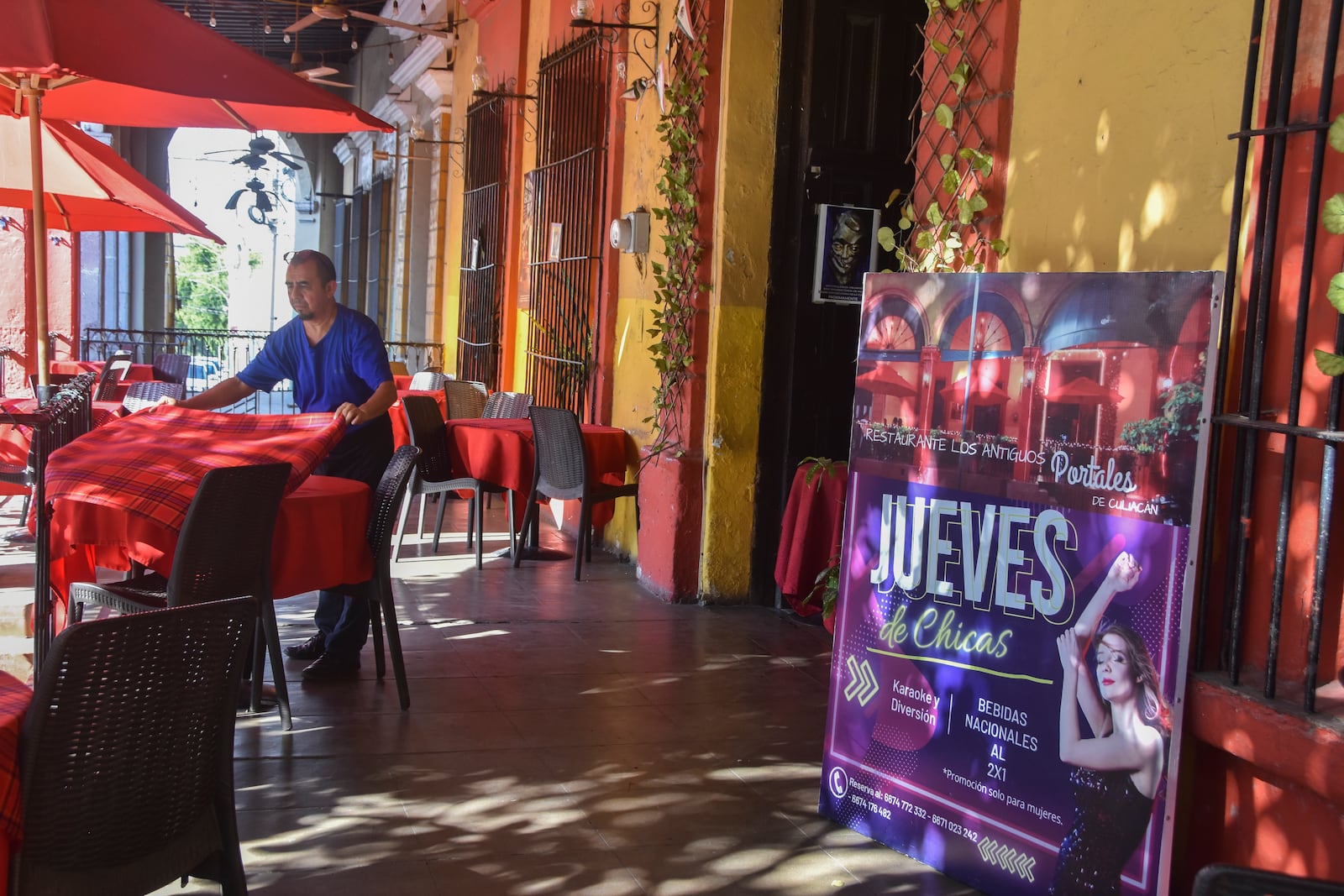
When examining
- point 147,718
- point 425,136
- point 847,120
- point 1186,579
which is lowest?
point 147,718

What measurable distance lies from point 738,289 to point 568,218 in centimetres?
306

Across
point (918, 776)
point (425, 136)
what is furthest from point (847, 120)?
point (425, 136)

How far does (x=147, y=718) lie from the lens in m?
1.88

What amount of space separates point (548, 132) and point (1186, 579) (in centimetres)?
768

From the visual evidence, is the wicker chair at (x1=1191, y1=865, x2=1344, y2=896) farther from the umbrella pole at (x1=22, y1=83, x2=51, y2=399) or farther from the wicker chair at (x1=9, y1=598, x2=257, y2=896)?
the umbrella pole at (x1=22, y1=83, x2=51, y2=399)

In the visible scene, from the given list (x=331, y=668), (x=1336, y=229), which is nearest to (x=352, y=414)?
(x=331, y=668)

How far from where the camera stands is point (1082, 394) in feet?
9.20

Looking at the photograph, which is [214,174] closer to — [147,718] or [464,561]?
[464,561]

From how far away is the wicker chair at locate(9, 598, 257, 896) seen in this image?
1755mm

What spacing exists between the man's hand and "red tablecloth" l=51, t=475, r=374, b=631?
0.22 meters

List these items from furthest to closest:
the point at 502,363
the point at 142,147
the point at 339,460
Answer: the point at 142,147 → the point at 502,363 → the point at 339,460

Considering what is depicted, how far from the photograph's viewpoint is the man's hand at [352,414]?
13.5 feet

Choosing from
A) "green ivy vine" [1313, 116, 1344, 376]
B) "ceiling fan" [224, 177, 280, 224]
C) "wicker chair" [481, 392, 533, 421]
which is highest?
"ceiling fan" [224, 177, 280, 224]

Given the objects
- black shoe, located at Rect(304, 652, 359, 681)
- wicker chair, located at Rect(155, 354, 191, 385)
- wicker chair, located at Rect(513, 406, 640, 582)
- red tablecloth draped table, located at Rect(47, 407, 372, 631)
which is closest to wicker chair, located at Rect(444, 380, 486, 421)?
wicker chair, located at Rect(513, 406, 640, 582)
